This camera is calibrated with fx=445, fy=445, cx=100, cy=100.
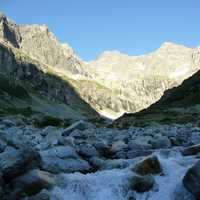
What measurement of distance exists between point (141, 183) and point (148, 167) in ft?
3.61

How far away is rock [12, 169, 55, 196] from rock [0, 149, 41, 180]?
0.78ft

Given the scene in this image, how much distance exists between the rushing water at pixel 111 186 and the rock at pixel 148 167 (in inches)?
10.8

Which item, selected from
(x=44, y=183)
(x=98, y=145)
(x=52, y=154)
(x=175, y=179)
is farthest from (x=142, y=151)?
(x=44, y=183)

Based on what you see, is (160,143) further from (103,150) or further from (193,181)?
(193,181)

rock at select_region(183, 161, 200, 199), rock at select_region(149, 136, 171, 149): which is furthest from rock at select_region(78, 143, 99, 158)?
rock at select_region(183, 161, 200, 199)

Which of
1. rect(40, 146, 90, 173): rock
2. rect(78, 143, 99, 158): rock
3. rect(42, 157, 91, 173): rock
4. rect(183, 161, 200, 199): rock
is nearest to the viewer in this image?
rect(183, 161, 200, 199): rock

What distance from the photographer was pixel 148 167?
14898 millimetres

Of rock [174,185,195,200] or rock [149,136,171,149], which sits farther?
rock [149,136,171,149]

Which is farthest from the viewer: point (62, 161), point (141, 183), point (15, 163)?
point (62, 161)

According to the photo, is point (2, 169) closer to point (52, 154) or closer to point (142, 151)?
point (52, 154)

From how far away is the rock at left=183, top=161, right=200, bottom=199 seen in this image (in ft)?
40.5

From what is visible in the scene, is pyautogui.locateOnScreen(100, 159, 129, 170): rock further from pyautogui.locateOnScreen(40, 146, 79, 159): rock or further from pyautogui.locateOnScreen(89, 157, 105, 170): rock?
pyautogui.locateOnScreen(40, 146, 79, 159): rock

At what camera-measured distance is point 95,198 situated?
44.3 ft

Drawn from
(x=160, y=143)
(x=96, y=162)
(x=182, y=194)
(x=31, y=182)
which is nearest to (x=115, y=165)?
(x=96, y=162)
